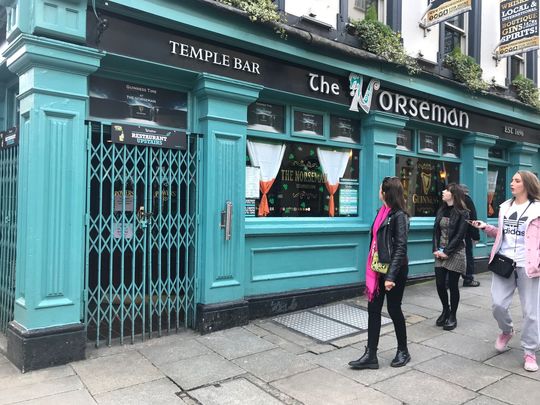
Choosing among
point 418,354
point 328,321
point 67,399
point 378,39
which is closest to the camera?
point 67,399

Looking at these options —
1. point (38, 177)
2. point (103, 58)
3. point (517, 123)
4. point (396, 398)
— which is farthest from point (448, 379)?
point (517, 123)

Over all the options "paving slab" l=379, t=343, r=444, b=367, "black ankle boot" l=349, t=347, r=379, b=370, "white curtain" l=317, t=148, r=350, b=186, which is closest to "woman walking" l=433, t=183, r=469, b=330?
"paving slab" l=379, t=343, r=444, b=367

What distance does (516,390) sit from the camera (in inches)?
155

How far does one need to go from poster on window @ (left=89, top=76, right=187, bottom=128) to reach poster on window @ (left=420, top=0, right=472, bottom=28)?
16.9 feet

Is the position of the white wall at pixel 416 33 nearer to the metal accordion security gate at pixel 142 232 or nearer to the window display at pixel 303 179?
the window display at pixel 303 179

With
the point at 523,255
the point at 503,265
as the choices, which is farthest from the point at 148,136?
the point at 523,255

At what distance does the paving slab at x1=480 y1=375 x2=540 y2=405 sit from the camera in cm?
375

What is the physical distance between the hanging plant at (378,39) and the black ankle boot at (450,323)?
13.7 feet

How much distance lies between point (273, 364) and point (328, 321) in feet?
5.34

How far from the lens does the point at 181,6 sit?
17.4 ft

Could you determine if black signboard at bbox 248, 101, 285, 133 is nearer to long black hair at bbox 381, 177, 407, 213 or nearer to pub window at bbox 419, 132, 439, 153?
long black hair at bbox 381, 177, 407, 213

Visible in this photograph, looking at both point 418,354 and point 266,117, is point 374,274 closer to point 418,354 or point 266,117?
point 418,354

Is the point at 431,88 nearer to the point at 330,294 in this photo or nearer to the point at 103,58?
the point at 330,294

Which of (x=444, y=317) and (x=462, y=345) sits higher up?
(x=444, y=317)
